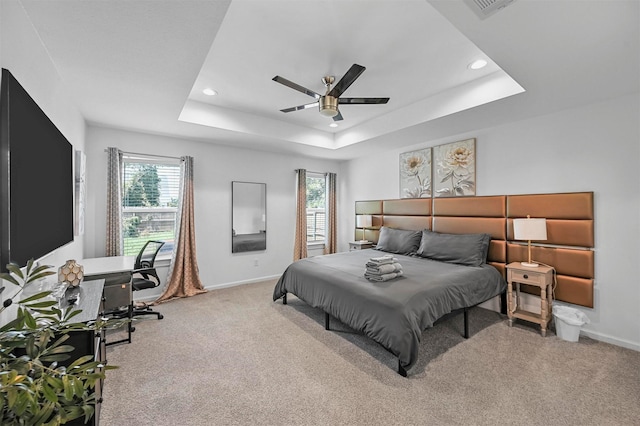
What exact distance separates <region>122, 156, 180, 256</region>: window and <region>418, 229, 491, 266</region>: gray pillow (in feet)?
13.0

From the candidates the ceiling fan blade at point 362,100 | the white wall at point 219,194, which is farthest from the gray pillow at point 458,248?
the white wall at point 219,194

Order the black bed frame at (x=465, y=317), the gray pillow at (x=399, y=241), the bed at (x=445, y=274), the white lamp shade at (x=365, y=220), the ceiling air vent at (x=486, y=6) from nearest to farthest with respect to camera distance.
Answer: the ceiling air vent at (x=486, y=6) < the black bed frame at (x=465, y=317) < the bed at (x=445, y=274) < the gray pillow at (x=399, y=241) < the white lamp shade at (x=365, y=220)

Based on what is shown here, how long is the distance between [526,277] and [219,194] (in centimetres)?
449

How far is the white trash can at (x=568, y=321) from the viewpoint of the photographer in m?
2.84

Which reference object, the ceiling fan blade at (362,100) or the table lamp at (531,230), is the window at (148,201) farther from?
the table lamp at (531,230)

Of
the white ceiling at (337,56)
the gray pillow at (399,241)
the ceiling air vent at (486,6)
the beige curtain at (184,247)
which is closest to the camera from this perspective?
the ceiling air vent at (486,6)

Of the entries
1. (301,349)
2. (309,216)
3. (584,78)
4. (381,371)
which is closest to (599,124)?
(584,78)

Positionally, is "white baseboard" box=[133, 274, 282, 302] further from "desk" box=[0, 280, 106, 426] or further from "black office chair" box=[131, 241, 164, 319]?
"desk" box=[0, 280, 106, 426]

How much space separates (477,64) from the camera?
107 inches

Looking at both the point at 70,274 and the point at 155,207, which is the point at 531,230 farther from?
the point at 155,207

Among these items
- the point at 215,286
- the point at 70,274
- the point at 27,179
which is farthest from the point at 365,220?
the point at 27,179

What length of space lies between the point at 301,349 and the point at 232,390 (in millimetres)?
765

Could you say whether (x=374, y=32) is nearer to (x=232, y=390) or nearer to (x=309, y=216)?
(x=232, y=390)

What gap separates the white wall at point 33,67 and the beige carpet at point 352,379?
121 centimetres
